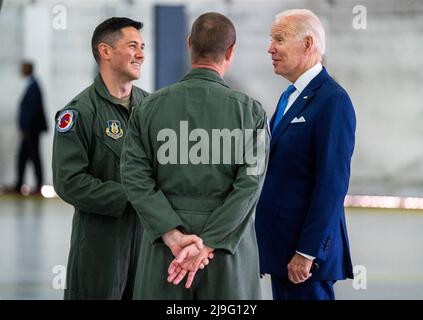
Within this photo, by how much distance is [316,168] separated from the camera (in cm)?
291

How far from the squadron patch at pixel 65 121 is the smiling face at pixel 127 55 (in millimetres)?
326

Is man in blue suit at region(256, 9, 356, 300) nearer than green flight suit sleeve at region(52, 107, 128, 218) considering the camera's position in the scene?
Yes

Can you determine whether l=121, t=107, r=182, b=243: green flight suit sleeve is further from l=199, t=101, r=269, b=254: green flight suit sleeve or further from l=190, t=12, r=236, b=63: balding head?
l=190, t=12, r=236, b=63: balding head

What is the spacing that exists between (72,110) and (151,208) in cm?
83

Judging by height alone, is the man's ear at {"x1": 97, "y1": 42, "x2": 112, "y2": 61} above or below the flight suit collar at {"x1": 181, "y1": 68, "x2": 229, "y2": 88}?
above

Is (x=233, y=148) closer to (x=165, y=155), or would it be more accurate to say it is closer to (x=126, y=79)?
(x=165, y=155)

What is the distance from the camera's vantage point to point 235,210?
97.1 inches

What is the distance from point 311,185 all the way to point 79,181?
3.30 ft

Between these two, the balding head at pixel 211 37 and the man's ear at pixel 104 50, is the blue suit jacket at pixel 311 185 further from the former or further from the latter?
the man's ear at pixel 104 50

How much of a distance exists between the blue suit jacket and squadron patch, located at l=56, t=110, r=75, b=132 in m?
0.89

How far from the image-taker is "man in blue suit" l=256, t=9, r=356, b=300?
113 inches

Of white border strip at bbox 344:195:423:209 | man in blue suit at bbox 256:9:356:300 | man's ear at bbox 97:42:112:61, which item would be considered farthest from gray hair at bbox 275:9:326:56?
white border strip at bbox 344:195:423:209

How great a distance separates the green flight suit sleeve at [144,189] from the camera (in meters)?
2.47

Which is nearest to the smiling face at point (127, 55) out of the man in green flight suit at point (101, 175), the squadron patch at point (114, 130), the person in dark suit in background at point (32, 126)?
the man in green flight suit at point (101, 175)
